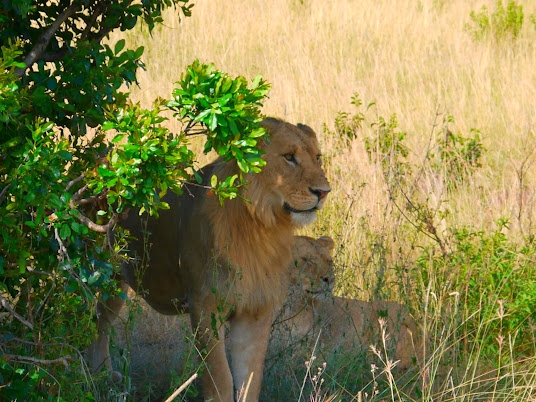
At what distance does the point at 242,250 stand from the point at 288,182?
1.31 ft

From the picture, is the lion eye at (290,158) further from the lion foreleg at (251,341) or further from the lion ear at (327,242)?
the lion ear at (327,242)

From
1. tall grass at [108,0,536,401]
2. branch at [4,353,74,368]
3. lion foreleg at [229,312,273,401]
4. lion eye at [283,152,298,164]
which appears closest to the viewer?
branch at [4,353,74,368]

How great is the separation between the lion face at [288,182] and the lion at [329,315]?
90cm

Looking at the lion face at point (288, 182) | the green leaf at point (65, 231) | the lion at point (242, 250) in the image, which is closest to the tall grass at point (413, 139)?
the lion at point (242, 250)

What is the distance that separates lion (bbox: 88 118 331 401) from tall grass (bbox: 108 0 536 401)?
0.47m

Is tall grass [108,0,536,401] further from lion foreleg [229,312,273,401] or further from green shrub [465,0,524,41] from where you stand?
lion foreleg [229,312,273,401]

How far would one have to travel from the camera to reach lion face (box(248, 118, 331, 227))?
463 cm

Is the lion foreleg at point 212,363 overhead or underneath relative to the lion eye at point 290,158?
underneath

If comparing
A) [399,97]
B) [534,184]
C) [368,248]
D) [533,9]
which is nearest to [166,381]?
[368,248]

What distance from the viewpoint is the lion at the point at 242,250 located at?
15.2 feet

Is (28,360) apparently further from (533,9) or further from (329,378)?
(533,9)

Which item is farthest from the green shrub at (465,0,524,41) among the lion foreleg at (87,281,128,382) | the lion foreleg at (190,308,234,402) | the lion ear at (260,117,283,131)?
the lion foreleg at (190,308,234,402)

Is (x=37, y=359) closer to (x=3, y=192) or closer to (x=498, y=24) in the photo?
(x=3, y=192)

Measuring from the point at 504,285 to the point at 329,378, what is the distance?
1321 millimetres
